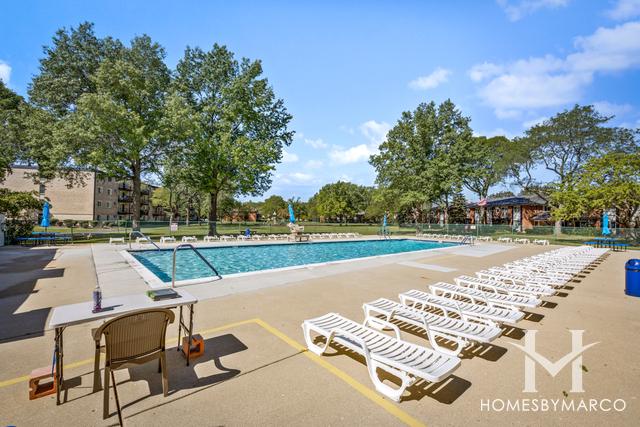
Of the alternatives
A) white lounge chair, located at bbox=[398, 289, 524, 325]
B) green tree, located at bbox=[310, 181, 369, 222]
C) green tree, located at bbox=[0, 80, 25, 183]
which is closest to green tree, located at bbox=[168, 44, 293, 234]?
green tree, located at bbox=[0, 80, 25, 183]

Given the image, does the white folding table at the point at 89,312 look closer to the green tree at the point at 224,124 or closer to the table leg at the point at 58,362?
the table leg at the point at 58,362

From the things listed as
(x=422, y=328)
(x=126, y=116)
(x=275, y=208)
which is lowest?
(x=422, y=328)

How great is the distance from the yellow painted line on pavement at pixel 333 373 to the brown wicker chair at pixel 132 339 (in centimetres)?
160

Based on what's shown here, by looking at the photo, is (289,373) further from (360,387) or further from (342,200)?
(342,200)

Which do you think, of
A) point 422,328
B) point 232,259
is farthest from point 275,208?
point 422,328

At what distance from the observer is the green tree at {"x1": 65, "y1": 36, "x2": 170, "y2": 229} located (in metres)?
19.5

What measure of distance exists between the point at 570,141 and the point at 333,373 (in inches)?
1641

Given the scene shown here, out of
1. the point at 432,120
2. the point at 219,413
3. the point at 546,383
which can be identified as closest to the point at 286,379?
the point at 219,413

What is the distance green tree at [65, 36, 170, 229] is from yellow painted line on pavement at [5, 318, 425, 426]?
19951 mm

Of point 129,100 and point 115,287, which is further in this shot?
point 129,100

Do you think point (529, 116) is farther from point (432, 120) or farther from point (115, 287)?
point (115, 287)

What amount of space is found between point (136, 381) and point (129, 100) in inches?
968

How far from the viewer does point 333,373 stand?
3.56 metres

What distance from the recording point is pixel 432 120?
34.9 meters
